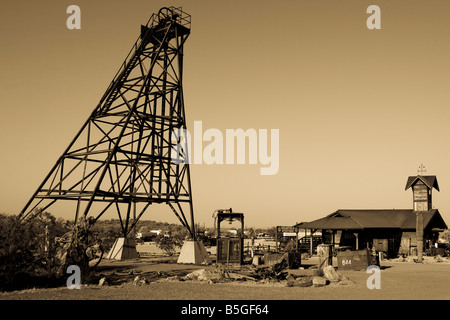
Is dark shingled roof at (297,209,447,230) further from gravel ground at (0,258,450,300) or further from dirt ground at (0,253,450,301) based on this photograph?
gravel ground at (0,258,450,300)

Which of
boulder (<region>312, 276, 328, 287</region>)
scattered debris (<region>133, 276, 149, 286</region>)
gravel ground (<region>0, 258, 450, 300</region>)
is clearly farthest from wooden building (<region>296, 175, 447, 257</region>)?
scattered debris (<region>133, 276, 149, 286</region>)

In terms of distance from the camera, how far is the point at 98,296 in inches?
580

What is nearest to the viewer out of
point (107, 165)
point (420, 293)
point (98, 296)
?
point (98, 296)

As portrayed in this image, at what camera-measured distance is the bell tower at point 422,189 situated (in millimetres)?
41281

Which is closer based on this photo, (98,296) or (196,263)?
(98,296)

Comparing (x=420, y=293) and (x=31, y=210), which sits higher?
(x=31, y=210)

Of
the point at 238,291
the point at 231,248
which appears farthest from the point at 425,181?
the point at 238,291

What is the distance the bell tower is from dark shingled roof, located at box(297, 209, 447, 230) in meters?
0.68

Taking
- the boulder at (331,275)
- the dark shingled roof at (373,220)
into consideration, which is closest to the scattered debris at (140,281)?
the boulder at (331,275)
